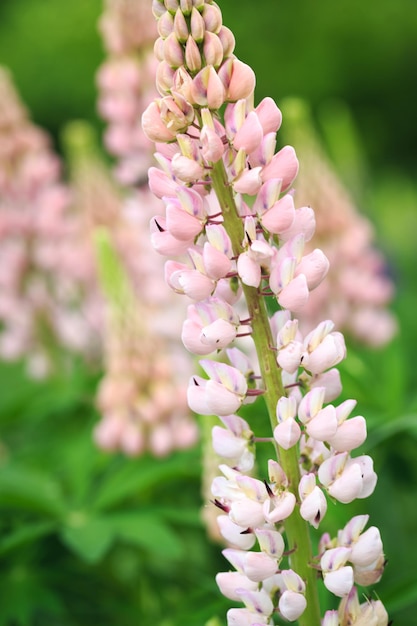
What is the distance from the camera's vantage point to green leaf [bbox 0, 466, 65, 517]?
1.96m

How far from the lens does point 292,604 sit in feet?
3.65

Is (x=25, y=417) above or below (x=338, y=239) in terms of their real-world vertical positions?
below

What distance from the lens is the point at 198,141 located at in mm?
1161

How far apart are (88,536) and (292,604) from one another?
824 mm

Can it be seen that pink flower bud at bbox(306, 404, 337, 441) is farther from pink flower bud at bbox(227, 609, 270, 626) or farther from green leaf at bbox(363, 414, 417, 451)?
green leaf at bbox(363, 414, 417, 451)

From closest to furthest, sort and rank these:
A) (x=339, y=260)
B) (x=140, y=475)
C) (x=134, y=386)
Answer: (x=140, y=475) < (x=134, y=386) < (x=339, y=260)

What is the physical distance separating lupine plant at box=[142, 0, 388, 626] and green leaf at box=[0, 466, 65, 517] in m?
0.86

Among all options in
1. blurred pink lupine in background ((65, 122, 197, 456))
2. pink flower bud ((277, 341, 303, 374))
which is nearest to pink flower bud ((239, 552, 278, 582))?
pink flower bud ((277, 341, 303, 374))

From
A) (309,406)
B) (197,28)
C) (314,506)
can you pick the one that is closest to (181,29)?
(197,28)

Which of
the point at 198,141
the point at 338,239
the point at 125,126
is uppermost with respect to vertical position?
the point at 125,126

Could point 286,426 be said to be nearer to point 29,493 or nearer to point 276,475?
point 276,475

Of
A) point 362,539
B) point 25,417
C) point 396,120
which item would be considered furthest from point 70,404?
point 396,120

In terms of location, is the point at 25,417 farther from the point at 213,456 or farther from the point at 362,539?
the point at 362,539

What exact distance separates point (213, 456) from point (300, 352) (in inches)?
26.6
